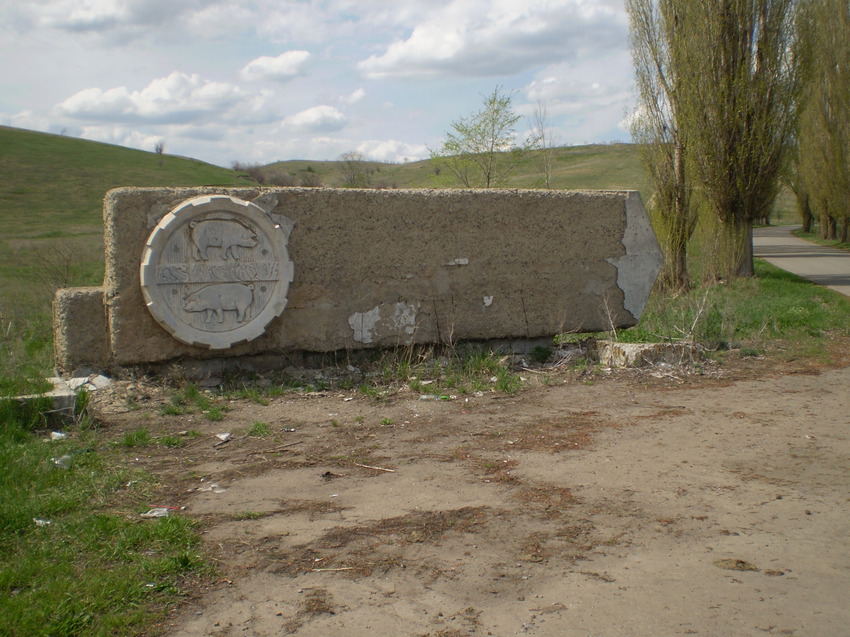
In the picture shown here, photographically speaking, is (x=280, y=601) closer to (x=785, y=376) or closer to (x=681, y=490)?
(x=681, y=490)

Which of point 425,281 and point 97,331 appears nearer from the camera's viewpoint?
point 97,331

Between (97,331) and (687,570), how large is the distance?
4907mm

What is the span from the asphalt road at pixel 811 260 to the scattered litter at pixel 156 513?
13805mm

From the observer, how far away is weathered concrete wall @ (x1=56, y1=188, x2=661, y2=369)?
19.5ft

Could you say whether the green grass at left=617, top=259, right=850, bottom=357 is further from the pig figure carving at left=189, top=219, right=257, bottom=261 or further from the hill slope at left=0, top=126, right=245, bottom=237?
the hill slope at left=0, top=126, right=245, bottom=237

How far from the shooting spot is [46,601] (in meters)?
2.74

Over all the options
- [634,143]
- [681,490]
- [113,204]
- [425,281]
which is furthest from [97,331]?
[634,143]

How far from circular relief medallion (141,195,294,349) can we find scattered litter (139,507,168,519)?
248 cm

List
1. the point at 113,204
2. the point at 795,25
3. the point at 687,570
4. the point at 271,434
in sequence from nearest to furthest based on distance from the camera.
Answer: the point at 687,570, the point at 271,434, the point at 113,204, the point at 795,25

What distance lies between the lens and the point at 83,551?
3211mm

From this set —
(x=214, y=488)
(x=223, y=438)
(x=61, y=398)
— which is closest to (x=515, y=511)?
(x=214, y=488)

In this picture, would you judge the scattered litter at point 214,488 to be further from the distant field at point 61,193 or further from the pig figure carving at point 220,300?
the distant field at point 61,193

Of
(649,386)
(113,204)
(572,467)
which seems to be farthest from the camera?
(649,386)

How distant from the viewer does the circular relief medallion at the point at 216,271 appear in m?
5.86
